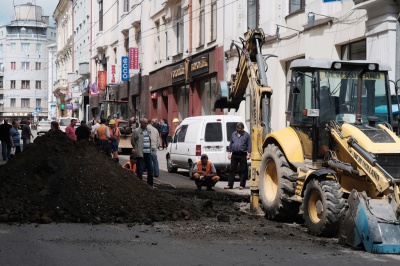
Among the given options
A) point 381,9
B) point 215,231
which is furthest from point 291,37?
point 215,231

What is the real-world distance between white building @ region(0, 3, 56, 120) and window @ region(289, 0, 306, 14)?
9745 cm

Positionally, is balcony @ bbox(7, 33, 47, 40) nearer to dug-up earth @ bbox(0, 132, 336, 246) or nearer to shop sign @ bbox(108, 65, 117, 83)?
shop sign @ bbox(108, 65, 117, 83)

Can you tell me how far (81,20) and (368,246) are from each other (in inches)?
2661

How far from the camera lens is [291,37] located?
26016mm

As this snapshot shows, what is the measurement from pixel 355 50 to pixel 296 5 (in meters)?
4.83

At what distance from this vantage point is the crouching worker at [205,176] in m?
17.9

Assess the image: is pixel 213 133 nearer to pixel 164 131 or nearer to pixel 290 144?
pixel 290 144

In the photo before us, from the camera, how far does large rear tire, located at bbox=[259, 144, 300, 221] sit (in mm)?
11914

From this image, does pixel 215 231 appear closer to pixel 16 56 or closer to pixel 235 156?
pixel 235 156

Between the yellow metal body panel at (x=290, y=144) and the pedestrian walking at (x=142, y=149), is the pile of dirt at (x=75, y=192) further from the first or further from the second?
the pedestrian walking at (x=142, y=149)

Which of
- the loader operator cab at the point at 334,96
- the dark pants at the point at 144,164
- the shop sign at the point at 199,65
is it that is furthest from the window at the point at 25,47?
the loader operator cab at the point at 334,96

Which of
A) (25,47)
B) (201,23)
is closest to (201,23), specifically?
(201,23)

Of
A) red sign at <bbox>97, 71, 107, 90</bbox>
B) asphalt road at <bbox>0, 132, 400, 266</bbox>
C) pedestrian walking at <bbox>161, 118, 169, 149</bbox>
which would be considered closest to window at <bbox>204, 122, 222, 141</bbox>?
asphalt road at <bbox>0, 132, 400, 266</bbox>

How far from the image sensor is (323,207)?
10227mm
